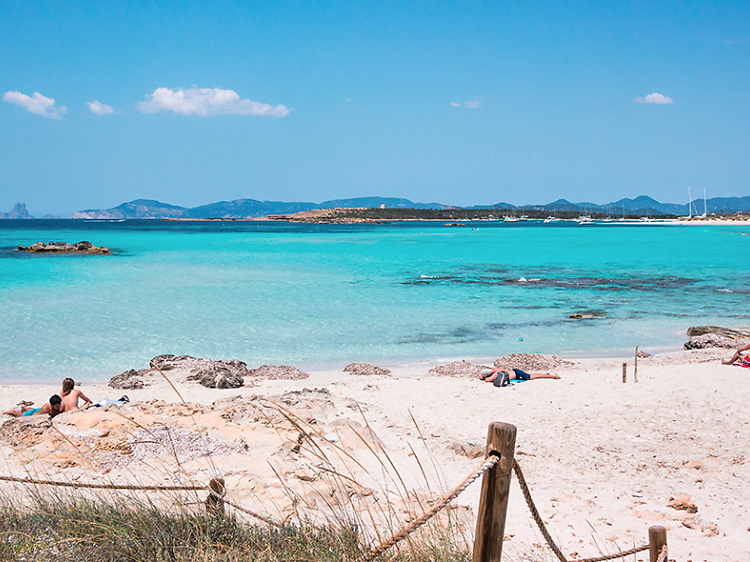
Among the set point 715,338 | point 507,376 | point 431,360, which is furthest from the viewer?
point 715,338

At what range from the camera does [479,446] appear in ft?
22.5

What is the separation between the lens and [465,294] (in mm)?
22766

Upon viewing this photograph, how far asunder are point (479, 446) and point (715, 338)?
9.79 meters

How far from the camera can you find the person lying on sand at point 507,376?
33.2ft

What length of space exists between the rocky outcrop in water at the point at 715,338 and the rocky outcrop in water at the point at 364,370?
25.4 feet

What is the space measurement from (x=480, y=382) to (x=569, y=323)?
762 cm

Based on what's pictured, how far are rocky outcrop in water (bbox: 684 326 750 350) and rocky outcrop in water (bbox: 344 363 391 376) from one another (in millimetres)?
7729

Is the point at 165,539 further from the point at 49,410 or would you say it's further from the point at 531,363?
the point at 531,363

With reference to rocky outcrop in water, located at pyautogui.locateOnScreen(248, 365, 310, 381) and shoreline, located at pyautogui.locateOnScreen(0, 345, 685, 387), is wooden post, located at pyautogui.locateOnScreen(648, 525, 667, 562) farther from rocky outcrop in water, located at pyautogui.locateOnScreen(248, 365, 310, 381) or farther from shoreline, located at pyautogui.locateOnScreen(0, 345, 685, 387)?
shoreline, located at pyautogui.locateOnScreen(0, 345, 685, 387)

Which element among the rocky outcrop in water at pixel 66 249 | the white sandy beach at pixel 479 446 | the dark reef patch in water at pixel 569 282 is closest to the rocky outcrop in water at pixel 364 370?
the white sandy beach at pixel 479 446

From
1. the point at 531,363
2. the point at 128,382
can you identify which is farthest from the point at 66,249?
the point at 531,363

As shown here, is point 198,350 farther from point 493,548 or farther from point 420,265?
point 420,265

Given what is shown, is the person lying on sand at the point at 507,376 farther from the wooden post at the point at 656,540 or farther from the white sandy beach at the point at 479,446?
the wooden post at the point at 656,540

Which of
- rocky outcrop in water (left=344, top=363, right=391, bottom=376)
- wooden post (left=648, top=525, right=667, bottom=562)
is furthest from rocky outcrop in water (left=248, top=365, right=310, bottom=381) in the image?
wooden post (left=648, top=525, right=667, bottom=562)
